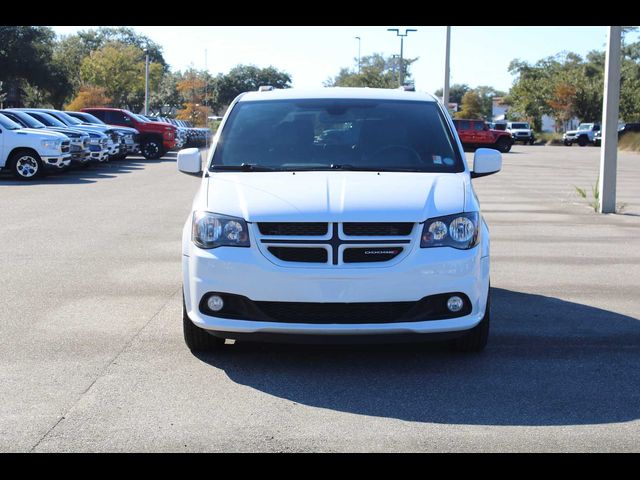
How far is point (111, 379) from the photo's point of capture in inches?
228

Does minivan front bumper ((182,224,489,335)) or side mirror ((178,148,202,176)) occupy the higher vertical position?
side mirror ((178,148,202,176))

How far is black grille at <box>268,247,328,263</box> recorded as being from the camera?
228 inches

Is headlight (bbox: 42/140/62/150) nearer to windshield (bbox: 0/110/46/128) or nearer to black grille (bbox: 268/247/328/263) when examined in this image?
Answer: windshield (bbox: 0/110/46/128)

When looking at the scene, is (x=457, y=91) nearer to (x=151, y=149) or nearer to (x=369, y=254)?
(x=151, y=149)

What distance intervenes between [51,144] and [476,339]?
1832 cm

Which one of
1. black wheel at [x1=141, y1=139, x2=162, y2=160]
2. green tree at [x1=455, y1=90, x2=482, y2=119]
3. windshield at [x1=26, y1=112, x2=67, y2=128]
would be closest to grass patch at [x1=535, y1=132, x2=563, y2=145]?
green tree at [x1=455, y1=90, x2=482, y2=119]

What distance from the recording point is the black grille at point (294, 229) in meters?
5.77

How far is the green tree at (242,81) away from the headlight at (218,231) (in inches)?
3909

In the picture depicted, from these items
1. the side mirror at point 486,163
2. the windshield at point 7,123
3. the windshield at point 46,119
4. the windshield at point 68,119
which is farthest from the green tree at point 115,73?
the side mirror at point 486,163

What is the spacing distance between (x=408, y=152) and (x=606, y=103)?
10.2 m

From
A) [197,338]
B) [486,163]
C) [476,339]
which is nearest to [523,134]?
[486,163]

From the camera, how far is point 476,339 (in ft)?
20.6

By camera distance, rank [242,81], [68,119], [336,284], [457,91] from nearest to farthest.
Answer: [336,284]
[68,119]
[242,81]
[457,91]

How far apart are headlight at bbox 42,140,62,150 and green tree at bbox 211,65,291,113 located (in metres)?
81.9
